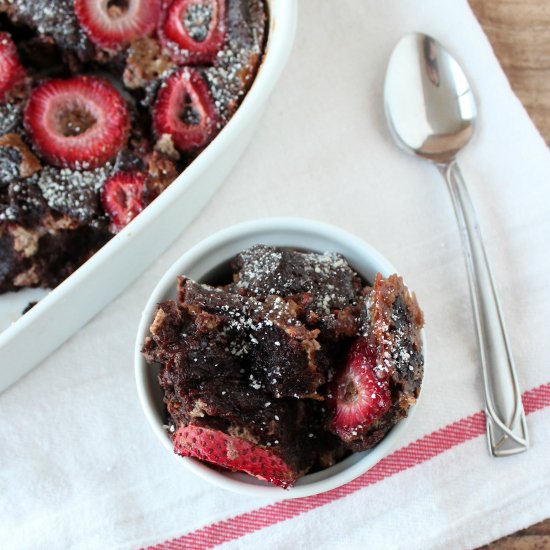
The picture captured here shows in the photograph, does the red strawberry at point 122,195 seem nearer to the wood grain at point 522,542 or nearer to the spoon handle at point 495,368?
the spoon handle at point 495,368

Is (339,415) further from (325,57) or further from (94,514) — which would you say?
(325,57)

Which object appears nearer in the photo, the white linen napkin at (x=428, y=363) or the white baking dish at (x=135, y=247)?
the white baking dish at (x=135, y=247)

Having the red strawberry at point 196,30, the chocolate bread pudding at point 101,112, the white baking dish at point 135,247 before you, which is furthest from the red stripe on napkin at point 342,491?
the red strawberry at point 196,30

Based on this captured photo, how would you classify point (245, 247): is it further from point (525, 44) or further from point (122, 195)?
point (525, 44)

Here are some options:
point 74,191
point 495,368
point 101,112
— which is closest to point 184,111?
point 101,112

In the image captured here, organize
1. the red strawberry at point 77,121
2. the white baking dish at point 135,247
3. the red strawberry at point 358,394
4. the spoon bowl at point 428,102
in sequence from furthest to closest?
1. the spoon bowl at point 428,102
2. the red strawberry at point 77,121
3. the white baking dish at point 135,247
4. the red strawberry at point 358,394
